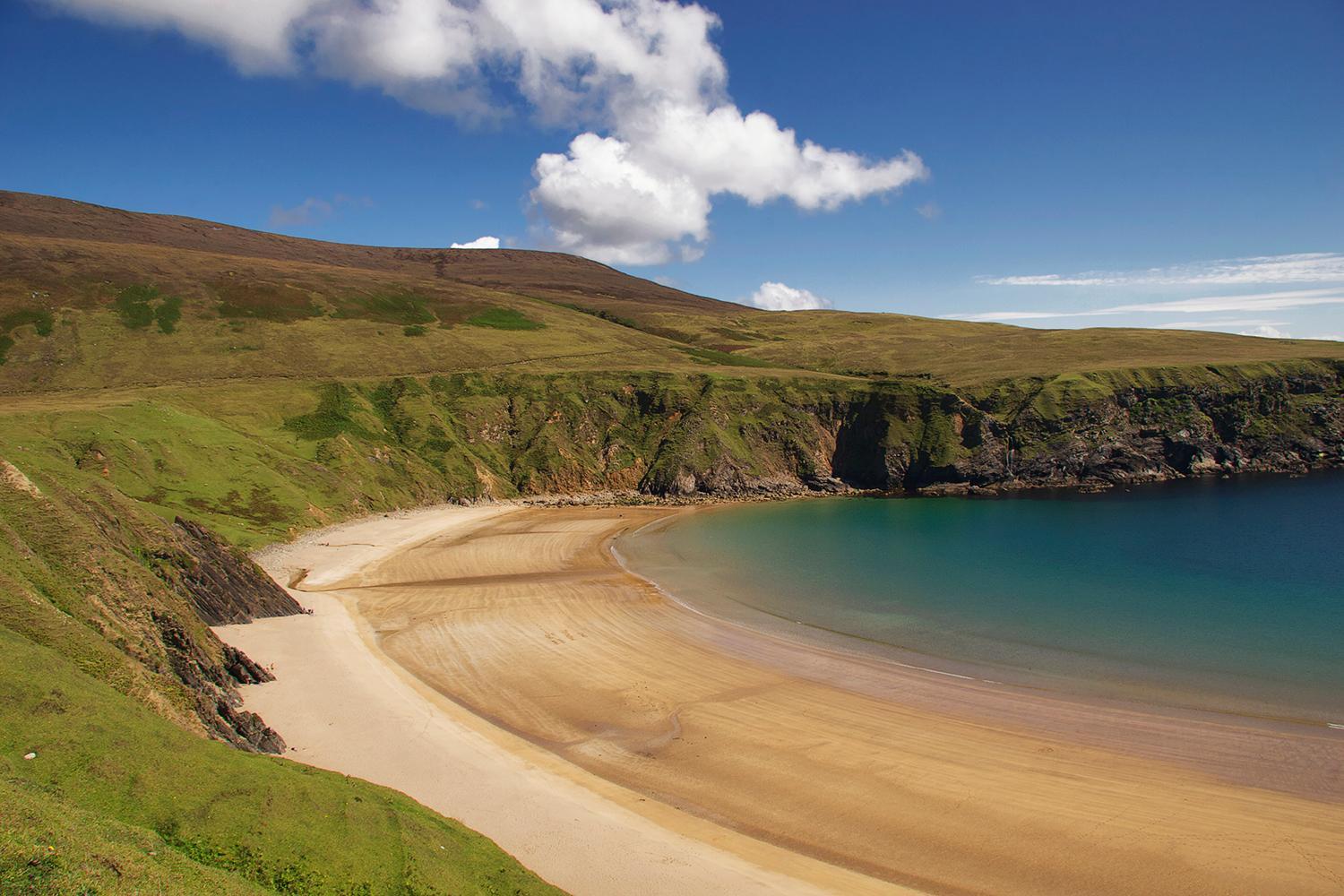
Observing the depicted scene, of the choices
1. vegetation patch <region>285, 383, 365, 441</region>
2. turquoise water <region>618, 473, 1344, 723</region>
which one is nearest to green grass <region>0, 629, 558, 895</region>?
turquoise water <region>618, 473, 1344, 723</region>

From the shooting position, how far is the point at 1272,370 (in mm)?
104125

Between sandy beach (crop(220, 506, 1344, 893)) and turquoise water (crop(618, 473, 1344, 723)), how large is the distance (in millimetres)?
4095

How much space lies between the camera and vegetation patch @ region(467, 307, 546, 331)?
13550cm

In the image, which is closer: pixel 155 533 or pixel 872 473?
pixel 155 533

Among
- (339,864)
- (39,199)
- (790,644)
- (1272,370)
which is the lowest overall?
(790,644)

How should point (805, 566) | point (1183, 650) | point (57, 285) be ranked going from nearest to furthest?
point (1183, 650) < point (805, 566) < point (57, 285)

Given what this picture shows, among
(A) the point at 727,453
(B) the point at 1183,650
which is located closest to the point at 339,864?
(B) the point at 1183,650

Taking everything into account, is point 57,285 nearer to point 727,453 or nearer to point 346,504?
point 346,504

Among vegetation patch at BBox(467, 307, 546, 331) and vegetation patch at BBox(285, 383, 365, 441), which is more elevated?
vegetation patch at BBox(467, 307, 546, 331)

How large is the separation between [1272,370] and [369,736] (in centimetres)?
12785

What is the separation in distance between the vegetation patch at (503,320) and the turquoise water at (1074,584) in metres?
68.9

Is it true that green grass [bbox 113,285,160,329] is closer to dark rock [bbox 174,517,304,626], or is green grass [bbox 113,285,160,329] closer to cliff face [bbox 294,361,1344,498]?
cliff face [bbox 294,361,1344,498]

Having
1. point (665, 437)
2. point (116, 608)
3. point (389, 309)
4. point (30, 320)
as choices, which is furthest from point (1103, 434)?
point (30, 320)

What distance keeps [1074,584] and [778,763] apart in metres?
34.1
